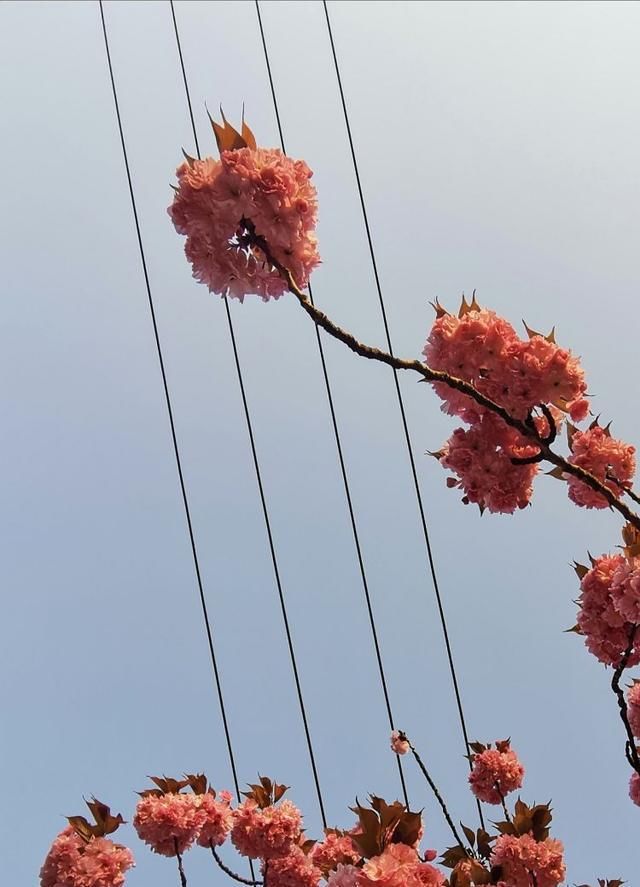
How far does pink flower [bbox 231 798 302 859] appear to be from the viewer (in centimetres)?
294

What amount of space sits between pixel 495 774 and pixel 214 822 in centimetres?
117

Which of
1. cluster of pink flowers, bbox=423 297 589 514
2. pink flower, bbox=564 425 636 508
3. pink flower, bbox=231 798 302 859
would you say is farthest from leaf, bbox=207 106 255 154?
pink flower, bbox=231 798 302 859

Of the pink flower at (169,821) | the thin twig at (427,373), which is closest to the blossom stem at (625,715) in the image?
the thin twig at (427,373)

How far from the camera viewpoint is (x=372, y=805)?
166cm

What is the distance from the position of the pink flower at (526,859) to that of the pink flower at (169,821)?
127cm

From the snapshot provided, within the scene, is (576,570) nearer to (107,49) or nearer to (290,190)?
(290,190)

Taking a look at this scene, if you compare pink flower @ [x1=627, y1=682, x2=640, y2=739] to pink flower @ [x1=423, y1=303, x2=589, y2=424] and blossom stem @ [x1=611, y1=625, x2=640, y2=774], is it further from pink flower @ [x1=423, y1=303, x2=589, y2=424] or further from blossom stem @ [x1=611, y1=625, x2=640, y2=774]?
pink flower @ [x1=423, y1=303, x2=589, y2=424]

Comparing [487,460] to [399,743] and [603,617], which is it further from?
[399,743]

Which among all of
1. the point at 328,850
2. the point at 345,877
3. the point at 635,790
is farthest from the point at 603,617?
the point at 328,850

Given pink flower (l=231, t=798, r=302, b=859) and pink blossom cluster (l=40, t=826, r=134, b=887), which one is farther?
pink flower (l=231, t=798, r=302, b=859)

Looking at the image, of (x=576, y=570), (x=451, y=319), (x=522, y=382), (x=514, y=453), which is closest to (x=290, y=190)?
(x=451, y=319)

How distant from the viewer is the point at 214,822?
10.1ft

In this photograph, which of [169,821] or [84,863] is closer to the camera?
[84,863]

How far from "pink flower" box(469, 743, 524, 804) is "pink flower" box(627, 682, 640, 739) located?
4.43 ft
